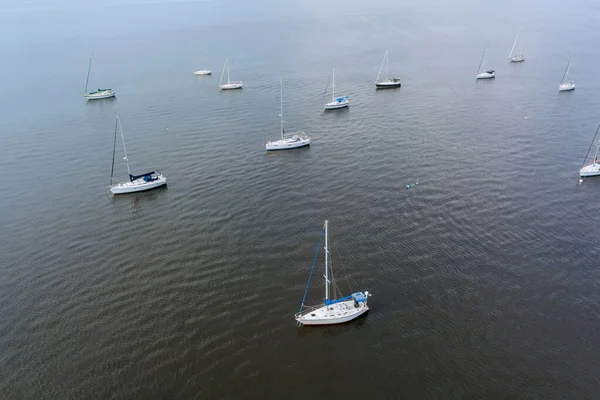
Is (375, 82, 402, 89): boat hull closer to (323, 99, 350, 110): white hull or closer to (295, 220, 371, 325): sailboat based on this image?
(323, 99, 350, 110): white hull

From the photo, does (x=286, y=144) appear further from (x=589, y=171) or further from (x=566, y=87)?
(x=566, y=87)

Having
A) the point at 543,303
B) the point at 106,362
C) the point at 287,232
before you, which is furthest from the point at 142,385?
the point at 543,303

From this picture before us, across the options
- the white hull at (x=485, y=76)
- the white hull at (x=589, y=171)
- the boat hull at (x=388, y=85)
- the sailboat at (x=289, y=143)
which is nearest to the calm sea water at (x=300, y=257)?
the white hull at (x=589, y=171)

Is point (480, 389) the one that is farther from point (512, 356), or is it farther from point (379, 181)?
A: point (379, 181)

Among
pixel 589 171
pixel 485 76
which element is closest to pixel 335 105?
pixel 589 171

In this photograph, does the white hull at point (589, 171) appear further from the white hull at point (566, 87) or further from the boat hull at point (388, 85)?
the boat hull at point (388, 85)

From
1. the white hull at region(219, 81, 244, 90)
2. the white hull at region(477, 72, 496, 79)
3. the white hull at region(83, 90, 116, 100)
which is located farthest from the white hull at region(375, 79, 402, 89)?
the white hull at region(83, 90, 116, 100)
